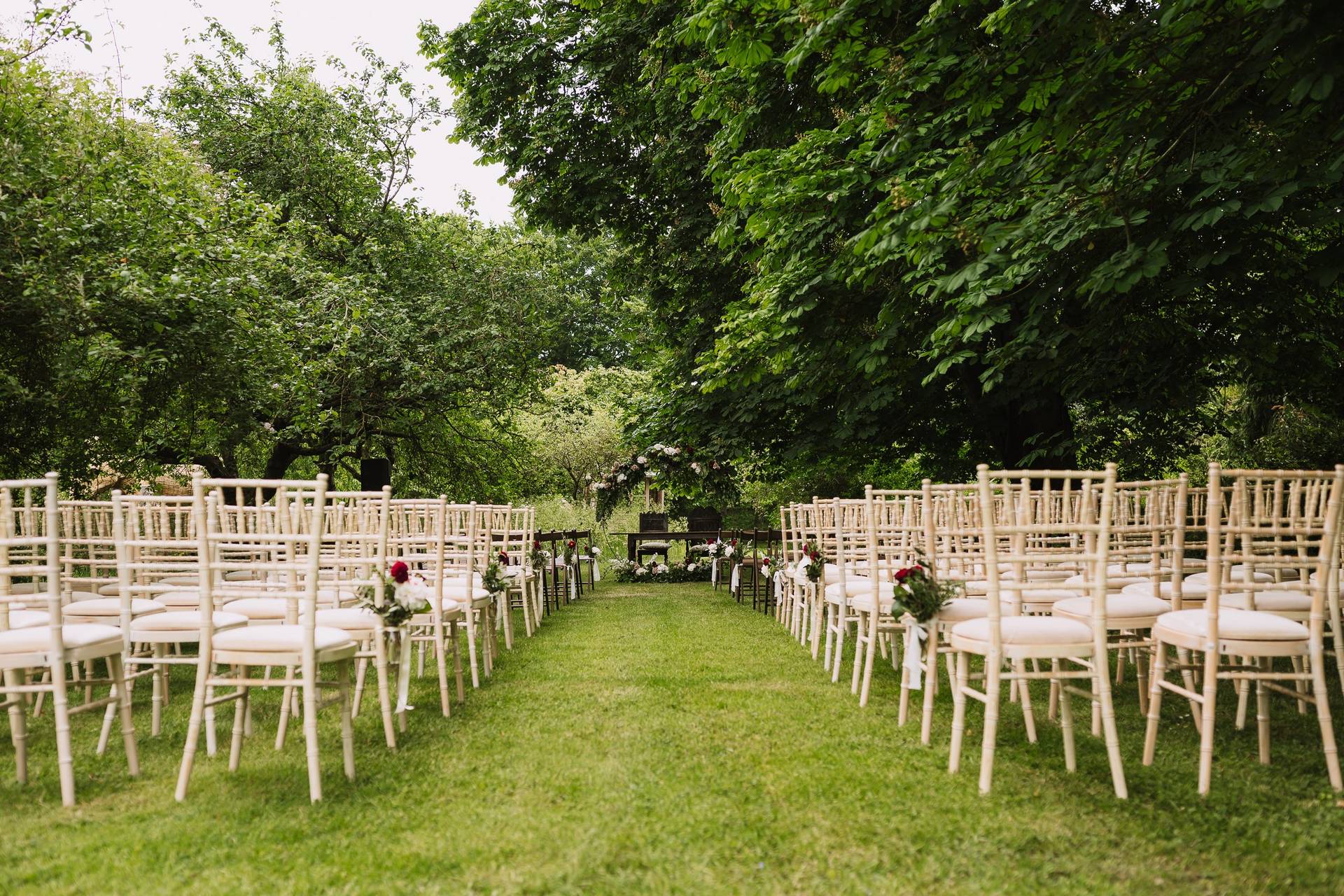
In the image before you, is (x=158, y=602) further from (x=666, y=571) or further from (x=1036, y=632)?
(x=666, y=571)

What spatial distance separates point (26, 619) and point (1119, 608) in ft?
16.0

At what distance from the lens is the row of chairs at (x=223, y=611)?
11.0ft

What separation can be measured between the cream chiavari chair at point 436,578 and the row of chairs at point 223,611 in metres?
0.02

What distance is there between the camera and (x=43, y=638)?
3396 mm

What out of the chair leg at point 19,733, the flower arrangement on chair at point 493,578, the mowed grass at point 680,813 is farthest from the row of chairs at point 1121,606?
the chair leg at point 19,733

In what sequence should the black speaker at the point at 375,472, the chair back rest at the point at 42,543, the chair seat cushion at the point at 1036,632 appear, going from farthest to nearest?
the black speaker at the point at 375,472, the chair seat cushion at the point at 1036,632, the chair back rest at the point at 42,543

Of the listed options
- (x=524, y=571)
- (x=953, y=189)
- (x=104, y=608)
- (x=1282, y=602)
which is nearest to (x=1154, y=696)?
(x=1282, y=602)

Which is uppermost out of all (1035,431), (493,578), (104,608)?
(1035,431)

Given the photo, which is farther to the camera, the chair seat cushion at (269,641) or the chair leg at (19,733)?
the chair leg at (19,733)

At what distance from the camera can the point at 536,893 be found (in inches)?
98.7

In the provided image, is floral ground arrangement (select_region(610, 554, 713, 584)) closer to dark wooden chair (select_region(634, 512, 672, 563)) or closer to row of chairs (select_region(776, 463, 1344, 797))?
dark wooden chair (select_region(634, 512, 672, 563))

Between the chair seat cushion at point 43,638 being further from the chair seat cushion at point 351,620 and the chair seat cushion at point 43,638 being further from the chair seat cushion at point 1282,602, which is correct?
the chair seat cushion at point 1282,602

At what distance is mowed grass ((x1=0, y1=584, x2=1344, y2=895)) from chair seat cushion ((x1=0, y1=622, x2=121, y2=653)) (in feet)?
1.83

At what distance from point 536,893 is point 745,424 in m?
8.66
